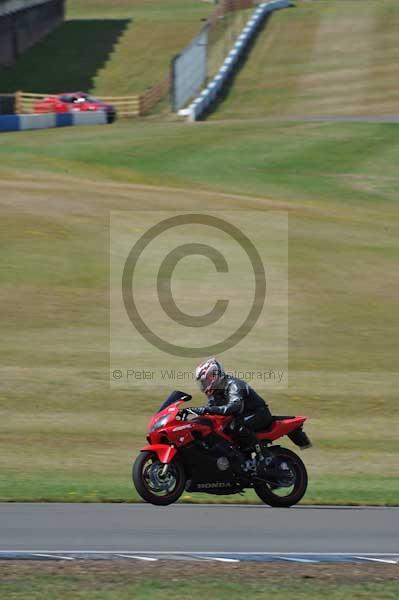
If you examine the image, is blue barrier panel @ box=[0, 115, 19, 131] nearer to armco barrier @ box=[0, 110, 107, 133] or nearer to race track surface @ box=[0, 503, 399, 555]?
armco barrier @ box=[0, 110, 107, 133]

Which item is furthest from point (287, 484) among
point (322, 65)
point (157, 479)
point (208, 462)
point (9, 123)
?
point (322, 65)

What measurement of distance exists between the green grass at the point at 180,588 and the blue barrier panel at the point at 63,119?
139 feet

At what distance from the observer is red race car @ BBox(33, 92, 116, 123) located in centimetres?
5325

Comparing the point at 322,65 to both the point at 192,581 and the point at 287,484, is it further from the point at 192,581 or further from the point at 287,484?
the point at 192,581

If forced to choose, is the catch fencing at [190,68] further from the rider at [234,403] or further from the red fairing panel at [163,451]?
the red fairing panel at [163,451]

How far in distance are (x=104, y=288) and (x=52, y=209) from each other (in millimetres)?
6608

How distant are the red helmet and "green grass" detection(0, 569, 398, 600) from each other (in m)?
3.42

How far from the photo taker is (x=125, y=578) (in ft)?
31.7

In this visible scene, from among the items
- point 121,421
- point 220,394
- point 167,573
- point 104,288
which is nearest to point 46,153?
point 104,288

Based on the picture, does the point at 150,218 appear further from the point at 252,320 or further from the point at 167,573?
the point at 167,573

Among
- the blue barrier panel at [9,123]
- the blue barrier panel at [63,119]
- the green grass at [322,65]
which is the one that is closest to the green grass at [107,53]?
the green grass at [322,65]

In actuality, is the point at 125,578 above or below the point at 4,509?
above

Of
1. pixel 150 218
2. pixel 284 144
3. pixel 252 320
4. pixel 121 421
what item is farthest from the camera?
pixel 284 144

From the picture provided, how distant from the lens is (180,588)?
9.44 m
